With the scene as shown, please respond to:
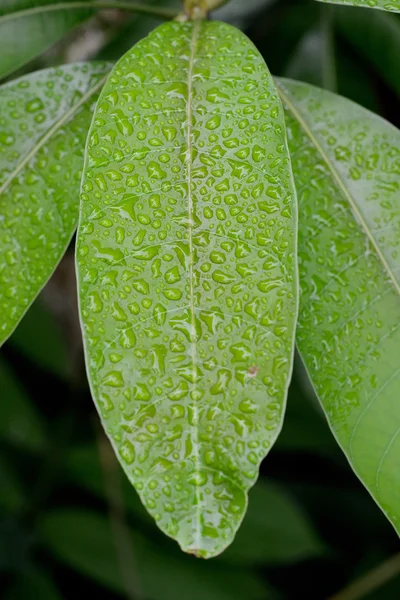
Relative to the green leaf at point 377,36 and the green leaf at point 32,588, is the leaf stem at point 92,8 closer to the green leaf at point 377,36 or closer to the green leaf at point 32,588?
the green leaf at point 377,36

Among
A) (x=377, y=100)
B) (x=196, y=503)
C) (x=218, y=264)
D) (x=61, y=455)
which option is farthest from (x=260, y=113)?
(x=61, y=455)

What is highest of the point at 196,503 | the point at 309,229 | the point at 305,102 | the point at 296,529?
the point at 305,102

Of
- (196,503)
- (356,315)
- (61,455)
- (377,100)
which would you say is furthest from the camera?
(61,455)

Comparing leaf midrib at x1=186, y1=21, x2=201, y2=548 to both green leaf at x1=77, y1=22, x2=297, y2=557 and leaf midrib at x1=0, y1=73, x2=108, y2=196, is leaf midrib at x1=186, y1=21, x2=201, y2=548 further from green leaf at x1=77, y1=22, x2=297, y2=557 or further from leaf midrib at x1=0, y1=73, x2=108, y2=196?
leaf midrib at x1=0, y1=73, x2=108, y2=196

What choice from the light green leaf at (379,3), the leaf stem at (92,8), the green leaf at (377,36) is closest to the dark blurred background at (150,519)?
the green leaf at (377,36)

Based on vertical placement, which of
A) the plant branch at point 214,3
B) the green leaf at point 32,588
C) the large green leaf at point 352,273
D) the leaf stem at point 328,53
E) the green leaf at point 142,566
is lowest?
the green leaf at point 32,588

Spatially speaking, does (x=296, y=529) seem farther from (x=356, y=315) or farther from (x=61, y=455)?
(x=356, y=315)
